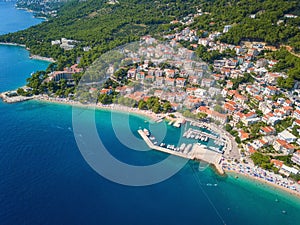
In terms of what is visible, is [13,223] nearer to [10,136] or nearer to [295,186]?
[10,136]

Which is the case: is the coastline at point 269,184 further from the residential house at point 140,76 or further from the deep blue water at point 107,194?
the residential house at point 140,76

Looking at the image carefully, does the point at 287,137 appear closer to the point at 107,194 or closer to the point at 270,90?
the point at 270,90

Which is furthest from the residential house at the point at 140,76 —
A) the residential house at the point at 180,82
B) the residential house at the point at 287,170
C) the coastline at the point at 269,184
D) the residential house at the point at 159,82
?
the residential house at the point at 287,170

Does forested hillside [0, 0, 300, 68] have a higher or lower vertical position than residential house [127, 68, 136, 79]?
higher

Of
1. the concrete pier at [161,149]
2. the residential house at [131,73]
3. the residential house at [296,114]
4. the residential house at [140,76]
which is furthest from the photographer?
the residential house at [131,73]

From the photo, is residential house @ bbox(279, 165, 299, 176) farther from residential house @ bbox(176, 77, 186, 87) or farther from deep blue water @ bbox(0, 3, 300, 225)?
residential house @ bbox(176, 77, 186, 87)

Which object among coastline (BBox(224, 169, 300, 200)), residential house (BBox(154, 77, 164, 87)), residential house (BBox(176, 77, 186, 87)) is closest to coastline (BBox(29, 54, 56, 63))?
residential house (BBox(154, 77, 164, 87))
